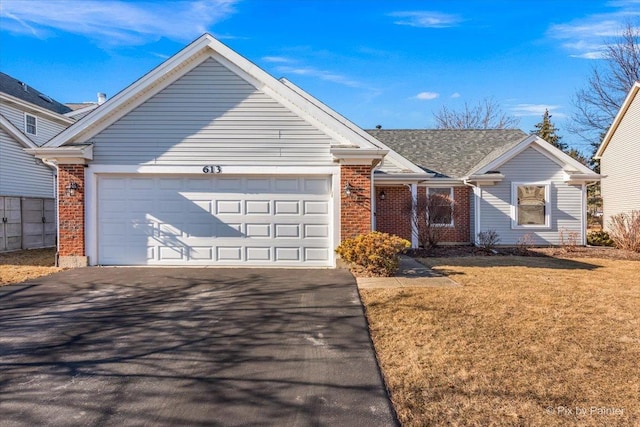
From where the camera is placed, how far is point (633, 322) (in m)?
5.77

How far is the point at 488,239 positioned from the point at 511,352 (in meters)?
11.1

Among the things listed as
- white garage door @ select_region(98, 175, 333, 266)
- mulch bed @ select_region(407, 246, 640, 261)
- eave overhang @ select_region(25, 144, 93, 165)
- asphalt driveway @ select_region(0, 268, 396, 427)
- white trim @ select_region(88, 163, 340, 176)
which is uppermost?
eave overhang @ select_region(25, 144, 93, 165)

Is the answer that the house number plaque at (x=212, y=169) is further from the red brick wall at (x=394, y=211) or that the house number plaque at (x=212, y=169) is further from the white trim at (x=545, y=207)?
the white trim at (x=545, y=207)

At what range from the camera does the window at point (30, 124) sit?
18.4m

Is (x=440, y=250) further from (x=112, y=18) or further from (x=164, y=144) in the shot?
(x=112, y=18)

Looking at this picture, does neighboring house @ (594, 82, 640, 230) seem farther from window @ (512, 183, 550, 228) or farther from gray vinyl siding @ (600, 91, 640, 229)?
window @ (512, 183, 550, 228)

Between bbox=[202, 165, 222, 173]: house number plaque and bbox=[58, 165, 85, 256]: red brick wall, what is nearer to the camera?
bbox=[58, 165, 85, 256]: red brick wall

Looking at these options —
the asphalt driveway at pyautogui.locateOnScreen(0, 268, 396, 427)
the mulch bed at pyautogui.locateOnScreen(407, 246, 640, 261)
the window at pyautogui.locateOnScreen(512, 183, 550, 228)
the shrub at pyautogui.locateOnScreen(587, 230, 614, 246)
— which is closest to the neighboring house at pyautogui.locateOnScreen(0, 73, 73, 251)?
the asphalt driveway at pyautogui.locateOnScreen(0, 268, 396, 427)

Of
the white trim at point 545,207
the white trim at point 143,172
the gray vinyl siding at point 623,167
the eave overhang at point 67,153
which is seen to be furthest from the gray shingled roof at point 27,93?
the gray vinyl siding at point 623,167

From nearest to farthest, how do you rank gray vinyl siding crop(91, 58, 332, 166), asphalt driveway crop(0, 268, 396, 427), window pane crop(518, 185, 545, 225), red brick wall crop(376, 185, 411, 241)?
asphalt driveway crop(0, 268, 396, 427), gray vinyl siding crop(91, 58, 332, 166), red brick wall crop(376, 185, 411, 241), window pane crop(518, 185, 545, 225)

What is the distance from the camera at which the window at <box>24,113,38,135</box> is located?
18425 mm

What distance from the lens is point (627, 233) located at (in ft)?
47.1

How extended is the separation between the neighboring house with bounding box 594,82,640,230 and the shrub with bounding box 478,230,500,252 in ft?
20.9

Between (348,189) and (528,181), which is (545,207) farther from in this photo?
(348,189)
